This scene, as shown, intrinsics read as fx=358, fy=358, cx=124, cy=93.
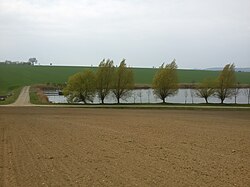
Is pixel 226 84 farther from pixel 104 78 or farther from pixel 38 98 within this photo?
pixel 38 98

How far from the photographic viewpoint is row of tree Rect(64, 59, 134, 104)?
72.3 m

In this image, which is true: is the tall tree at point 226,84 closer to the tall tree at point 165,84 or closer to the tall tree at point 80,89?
the tall tree at point 165,84

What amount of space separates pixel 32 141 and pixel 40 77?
128 metres

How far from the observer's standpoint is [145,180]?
11.4 m

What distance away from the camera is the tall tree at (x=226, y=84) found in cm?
7788

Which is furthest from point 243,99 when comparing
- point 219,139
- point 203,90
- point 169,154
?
point 169,154

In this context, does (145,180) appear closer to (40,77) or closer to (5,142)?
(5,142)

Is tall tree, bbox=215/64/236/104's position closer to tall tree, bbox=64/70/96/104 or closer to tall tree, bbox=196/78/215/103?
tall tree, bbox=196/78/215/103

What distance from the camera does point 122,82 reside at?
75438 mm

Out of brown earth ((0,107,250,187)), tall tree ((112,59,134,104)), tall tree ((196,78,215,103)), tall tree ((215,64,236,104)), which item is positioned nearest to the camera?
brown earth ((0,107,250,187))

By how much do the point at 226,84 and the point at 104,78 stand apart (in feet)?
87.3

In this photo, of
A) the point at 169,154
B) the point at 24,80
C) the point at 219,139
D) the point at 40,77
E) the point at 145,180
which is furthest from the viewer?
the point at 40,77

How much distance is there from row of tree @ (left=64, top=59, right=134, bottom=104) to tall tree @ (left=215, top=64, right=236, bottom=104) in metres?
19.5

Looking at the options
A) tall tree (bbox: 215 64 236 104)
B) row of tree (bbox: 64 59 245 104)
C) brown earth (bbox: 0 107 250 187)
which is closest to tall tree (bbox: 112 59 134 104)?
row of tree (bbox: 64 59 245 104)
